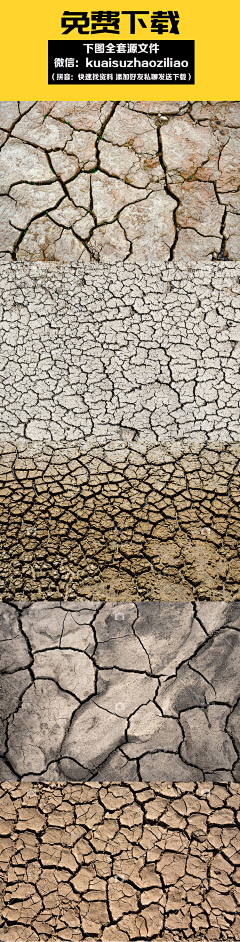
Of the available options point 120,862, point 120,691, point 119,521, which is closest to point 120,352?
point 119,521

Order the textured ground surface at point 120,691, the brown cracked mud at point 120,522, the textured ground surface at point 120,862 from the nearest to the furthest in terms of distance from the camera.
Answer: the textured ground surface at point 120,862 < the textured ground surface at point 120,691 < the brown cracked mud at point 120,522

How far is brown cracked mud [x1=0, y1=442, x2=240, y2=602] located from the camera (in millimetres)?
2332

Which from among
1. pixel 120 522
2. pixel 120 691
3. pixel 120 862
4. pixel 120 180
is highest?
pixel 120 180

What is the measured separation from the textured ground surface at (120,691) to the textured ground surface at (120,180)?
1.81 m

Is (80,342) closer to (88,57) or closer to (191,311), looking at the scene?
(191,311)

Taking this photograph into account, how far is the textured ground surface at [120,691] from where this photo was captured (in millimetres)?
2080

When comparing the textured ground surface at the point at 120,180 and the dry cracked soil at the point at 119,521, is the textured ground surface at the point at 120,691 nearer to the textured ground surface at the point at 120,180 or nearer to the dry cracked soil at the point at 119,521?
the dry cracked soil at the point at 119,521

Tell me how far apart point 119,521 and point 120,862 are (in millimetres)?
1195

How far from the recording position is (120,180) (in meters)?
3.08

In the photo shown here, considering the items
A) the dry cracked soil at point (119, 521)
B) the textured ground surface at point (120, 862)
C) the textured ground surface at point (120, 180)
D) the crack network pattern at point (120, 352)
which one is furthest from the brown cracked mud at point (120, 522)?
the textured ground surface at point (120, 180)

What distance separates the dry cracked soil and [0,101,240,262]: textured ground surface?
11 millimetres

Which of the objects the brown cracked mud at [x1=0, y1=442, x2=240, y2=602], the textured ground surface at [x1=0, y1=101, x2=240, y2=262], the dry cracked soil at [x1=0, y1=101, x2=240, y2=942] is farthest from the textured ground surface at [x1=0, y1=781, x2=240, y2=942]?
the textured ground surface at [x1=0, y1=101, x2=240, y2=262]

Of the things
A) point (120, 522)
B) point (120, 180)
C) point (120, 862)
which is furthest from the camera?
point (120, 180)

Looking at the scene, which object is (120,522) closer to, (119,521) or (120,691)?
(119,521)
